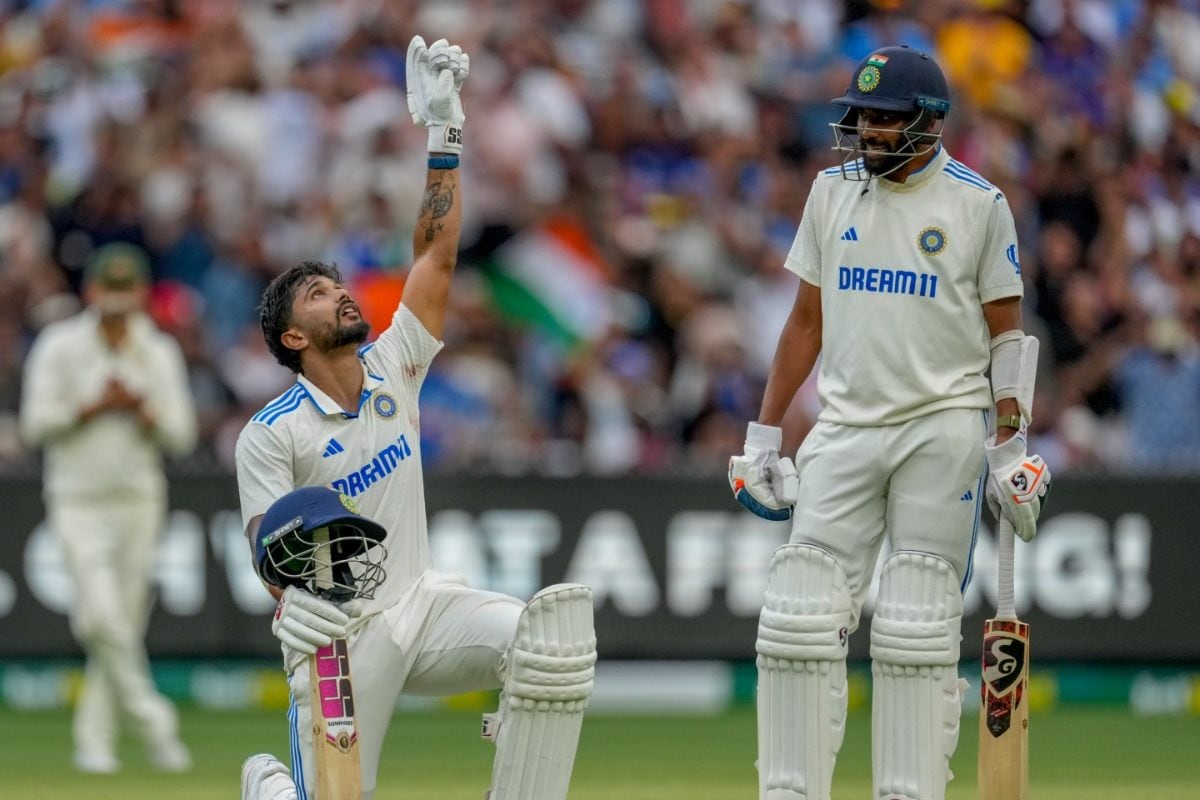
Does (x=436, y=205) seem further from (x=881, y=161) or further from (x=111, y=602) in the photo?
(x=111, y=602)

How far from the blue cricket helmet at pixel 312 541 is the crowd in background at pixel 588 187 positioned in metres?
5.47

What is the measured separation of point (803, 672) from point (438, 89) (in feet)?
6.07

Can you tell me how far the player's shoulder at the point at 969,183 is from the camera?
5.55 m

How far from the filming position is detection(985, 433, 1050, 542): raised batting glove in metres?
5.41

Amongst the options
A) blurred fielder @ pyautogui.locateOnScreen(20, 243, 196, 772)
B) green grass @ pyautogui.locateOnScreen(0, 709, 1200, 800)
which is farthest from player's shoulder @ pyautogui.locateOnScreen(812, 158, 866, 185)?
blurred fielder @ pyautogui.locateOnScreen(20, 243, 196, 772)

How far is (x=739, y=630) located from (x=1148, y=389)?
237cm

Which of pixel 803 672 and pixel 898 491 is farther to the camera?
pixel 898 491

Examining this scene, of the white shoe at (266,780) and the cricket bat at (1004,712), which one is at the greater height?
the cricket bat at (1004,712)

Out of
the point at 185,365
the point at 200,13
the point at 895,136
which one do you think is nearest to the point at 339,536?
the point at 895,136

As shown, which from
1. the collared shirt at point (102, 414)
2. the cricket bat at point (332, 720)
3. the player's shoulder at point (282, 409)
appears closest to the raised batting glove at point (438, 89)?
the player's shoulder at point (282, 409)

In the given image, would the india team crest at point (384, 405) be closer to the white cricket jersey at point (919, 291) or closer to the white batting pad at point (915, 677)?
the white cricket jersey at point (919, 291)

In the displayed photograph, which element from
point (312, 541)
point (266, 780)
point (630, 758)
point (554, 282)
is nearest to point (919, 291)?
point (312, 541)

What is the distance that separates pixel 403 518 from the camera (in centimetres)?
551

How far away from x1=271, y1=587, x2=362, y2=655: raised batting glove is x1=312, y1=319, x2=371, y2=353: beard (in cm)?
78
